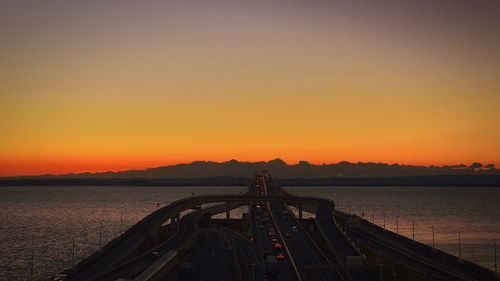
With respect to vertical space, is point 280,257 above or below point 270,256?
below

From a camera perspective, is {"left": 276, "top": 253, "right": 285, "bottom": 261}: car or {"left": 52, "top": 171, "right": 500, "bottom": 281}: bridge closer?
{"left": 52, "top": 171, "right": 500, "bottom": 281}: bridge

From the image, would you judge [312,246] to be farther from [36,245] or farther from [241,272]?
[36,245]

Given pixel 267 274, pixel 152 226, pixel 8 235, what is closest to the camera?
pixel 267 274

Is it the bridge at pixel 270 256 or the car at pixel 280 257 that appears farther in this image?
the car at pixel 280 257

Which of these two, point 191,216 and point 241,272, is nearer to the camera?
point 241,272

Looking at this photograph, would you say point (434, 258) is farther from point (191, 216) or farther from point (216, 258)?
point (191, 216)

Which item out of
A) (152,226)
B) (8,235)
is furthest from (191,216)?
(8,235)

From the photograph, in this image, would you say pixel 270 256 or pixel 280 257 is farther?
pixel 280 257

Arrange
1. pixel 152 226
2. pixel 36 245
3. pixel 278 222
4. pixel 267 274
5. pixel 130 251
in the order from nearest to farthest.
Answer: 1. pixel 267 274
2. pixel 130 251
3. pixel 152 226
4. pixel 36 245
5. pixel 278 222
